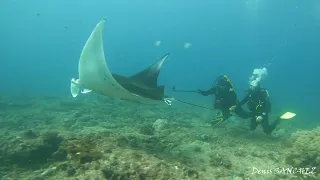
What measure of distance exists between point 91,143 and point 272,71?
146 m

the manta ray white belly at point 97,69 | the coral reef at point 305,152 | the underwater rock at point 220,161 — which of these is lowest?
the underwater rock at point 220,161

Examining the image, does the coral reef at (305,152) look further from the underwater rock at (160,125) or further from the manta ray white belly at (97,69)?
the underwater rock at (160,125)

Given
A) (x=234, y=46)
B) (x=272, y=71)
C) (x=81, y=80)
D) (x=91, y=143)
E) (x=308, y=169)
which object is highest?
(x=234, y=46)

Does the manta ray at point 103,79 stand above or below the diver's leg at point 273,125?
above

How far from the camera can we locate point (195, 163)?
576 centimetres

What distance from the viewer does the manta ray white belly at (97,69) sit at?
482 cm

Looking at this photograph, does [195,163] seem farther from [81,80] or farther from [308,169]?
[81,80]

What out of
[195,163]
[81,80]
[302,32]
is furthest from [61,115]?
[302,32]

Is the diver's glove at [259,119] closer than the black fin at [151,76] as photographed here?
No

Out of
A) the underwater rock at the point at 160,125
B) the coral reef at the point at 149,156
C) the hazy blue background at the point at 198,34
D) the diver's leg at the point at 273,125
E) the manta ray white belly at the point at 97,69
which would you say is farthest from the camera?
the hazy blue background at the point at 198,34

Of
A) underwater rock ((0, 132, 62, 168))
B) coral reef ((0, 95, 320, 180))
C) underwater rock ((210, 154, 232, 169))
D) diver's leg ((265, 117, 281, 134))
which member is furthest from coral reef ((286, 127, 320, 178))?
underwater rock ((0, 132, 62, 168))

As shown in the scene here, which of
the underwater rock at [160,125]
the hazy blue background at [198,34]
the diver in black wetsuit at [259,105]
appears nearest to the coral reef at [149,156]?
the underwater rock at [160,125]

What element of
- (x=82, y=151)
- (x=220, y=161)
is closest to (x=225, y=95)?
(x=220, y=161)

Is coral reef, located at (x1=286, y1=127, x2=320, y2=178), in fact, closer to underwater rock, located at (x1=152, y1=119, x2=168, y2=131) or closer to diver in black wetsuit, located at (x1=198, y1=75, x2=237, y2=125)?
diver in black wetsuit, located at (x1=198, y1=75, x2=237, y2=125)
